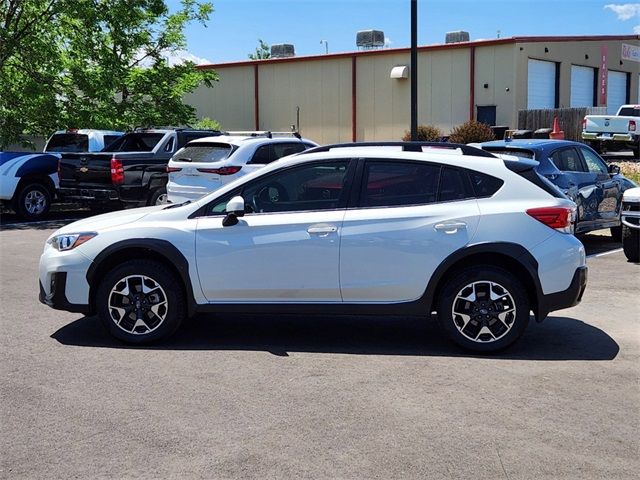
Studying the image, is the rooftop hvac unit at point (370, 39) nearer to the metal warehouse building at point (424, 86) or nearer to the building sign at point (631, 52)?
the metal warehouse building at point (424, 86)

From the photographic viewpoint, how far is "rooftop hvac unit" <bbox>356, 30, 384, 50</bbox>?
36406 millimetres

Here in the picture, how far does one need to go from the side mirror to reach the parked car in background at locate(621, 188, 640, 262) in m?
6.23

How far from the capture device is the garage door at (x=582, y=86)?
35.5m

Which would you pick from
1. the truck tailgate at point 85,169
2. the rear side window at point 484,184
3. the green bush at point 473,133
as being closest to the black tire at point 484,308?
the rear side window at point 484,184

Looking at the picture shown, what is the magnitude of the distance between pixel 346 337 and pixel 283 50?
3665 centimetres

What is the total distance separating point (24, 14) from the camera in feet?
64.1

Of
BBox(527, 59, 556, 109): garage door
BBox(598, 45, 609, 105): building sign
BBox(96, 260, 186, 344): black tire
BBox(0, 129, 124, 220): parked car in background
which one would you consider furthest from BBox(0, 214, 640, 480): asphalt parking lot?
BBox(598, 45, 609, 105): building sign

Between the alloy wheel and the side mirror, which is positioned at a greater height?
the side mirror

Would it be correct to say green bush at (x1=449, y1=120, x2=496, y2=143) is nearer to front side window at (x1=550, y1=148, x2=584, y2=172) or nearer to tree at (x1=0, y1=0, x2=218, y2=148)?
tree at (x1=0, y1=0, x2=218, y2=148)

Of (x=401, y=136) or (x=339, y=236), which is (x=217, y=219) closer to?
(x=339, y=236)

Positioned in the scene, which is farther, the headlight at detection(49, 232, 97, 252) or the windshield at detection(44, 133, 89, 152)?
the windshield at detection(44, 133, 89, 152)

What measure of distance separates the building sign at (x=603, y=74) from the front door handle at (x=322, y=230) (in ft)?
112

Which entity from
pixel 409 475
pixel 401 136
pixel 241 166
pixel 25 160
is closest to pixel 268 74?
pixel 401 136

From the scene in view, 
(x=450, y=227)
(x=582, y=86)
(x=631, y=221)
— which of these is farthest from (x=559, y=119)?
(x=450, y=227)
